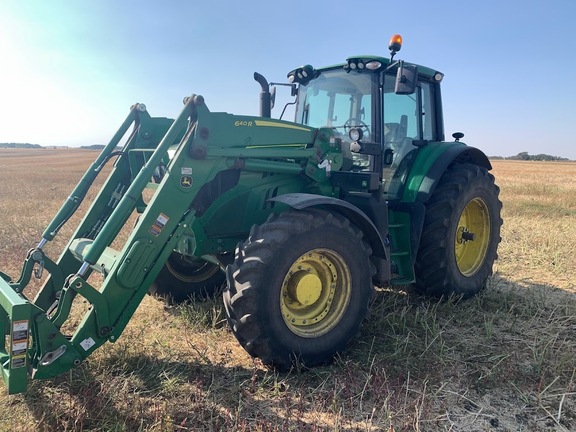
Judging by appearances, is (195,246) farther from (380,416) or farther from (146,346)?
(380,416)

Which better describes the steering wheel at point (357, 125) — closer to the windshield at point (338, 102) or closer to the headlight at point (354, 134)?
the windshield at point (338, 102)

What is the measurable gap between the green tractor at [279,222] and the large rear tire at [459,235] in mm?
17

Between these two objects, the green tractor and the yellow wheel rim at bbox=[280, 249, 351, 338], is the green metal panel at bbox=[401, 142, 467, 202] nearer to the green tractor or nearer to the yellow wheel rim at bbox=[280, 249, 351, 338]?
the green tractor

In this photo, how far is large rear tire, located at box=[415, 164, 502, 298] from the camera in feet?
16.0

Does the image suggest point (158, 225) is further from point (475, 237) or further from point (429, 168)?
point (475, 237)

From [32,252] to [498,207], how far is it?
5075 mm

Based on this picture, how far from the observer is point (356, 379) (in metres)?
3.40

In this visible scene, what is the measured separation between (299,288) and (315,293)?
17 centimetres

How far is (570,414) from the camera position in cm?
308

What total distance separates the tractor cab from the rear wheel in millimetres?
1956

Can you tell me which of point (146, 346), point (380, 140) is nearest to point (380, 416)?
point (146, 346)

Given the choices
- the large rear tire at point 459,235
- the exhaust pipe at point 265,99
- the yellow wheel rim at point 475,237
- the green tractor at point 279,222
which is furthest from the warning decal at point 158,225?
the yellow wheel rim at point 475,237

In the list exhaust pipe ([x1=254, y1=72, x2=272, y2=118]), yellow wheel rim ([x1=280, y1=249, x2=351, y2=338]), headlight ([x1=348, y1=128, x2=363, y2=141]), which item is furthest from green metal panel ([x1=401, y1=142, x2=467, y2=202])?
exhaust pipe ([x1=254, y1=72, x2=272, y2=118])

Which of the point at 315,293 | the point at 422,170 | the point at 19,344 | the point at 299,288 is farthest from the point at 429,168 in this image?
the point at 19,344
